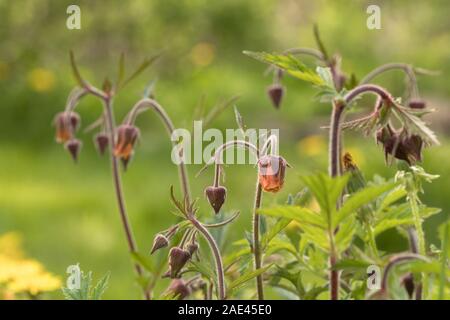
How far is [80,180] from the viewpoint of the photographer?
3539mm

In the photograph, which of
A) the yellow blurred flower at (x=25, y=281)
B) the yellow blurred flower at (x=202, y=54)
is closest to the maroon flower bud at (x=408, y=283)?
the yellow blurred flower at (x=25, y=281)

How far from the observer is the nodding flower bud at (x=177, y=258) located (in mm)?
705

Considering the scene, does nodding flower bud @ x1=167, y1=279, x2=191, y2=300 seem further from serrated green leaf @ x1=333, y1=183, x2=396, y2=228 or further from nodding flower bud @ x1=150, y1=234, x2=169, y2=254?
serrated green leaf @ x1=333, y1=183, x2=396, y2=228

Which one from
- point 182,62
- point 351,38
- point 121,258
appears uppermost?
point 351,38

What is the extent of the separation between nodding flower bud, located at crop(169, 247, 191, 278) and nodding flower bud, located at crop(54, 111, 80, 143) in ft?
1.49

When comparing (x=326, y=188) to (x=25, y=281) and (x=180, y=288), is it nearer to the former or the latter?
(x=180, y=288)

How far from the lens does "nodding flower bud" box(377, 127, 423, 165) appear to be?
702 mm

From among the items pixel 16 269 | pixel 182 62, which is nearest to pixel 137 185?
pixel 182 62

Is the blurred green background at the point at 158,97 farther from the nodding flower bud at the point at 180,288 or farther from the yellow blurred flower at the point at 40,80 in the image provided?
the nodding flower bud at the point at 180,288

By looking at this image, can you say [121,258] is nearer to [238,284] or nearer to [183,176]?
[183,176]

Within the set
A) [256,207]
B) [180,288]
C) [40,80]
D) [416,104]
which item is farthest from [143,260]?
[40,80]

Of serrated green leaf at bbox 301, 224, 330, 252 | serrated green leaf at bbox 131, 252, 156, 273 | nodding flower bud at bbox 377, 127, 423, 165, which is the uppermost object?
nodding flower bud at bbox 377, 127, 423, 165

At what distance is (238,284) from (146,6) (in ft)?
13.5

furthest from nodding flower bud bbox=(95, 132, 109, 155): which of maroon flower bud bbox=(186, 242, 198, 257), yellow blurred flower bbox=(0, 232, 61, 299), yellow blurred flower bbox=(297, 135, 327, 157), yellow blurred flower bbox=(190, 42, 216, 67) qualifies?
yellow blurred flower bbox=(190, 42, 216, 67)
